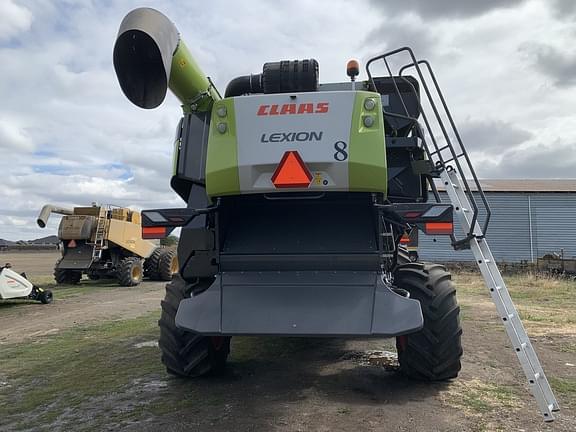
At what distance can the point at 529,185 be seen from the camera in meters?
28.6

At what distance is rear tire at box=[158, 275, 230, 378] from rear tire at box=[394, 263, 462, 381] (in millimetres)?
1799

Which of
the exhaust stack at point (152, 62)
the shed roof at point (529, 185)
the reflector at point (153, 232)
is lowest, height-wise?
the reflector at point (153, 232)

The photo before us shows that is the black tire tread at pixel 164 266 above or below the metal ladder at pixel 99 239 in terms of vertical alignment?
below

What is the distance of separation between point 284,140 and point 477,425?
2.54 m

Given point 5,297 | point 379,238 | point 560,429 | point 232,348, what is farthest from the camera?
point 5,297

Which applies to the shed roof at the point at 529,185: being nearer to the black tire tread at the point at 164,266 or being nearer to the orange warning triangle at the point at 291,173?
the black tire tread at the point at 164,266

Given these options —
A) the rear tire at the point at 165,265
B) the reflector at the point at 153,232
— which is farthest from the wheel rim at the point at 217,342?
the rear tire at the point at 165,265

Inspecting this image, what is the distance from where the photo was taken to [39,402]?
4.69 meters

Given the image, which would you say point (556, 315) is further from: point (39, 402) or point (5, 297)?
point (5, 297)

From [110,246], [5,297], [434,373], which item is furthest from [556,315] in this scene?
[110,246]

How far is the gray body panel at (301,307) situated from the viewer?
3.81 metres

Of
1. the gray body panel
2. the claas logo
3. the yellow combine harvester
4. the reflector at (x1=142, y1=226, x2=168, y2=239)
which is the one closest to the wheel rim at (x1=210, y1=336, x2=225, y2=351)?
the gray body panel

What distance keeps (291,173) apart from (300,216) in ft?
2.56

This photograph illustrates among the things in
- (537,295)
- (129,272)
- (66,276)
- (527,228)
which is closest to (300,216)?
(537,295)
